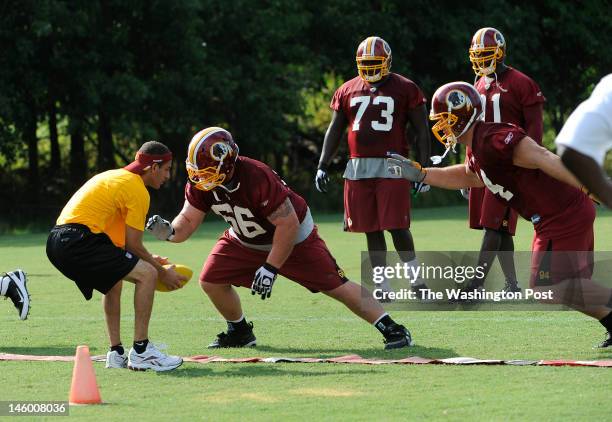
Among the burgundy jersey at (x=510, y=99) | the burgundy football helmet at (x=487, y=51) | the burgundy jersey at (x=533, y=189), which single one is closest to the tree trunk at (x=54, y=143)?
the burgundy football helmet at (x=487, y=51)

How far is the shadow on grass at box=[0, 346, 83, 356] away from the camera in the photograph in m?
8.83

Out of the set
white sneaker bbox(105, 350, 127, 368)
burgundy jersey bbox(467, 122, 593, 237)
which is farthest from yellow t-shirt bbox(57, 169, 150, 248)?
Answer: burgundy jersey bbox(467, 122, 593, 237)

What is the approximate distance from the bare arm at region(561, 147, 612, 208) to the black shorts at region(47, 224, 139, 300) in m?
3.98

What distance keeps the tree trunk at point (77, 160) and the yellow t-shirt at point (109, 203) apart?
64.2 feet

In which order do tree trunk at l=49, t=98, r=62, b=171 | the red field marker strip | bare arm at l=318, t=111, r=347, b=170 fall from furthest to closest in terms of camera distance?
tree trunk at l=49, t=98, r=62, b=171 → bare arm at l=318, t=111, r=347, b=170 → the red field marker strip

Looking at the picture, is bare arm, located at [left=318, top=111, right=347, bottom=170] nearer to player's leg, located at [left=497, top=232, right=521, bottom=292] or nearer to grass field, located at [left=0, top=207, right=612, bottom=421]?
grass field, located at [left=0, top=207, right=612, bottom=421]

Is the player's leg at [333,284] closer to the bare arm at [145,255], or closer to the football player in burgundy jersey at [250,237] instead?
the football player in burgundy jersey at [250,237]

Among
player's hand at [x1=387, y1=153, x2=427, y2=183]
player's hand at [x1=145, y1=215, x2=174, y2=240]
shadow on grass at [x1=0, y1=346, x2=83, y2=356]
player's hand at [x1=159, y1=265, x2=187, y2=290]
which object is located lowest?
shadow on grass at [x1=0, y1=346, x2=83, y2=356]

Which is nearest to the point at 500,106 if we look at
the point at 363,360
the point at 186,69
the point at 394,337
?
the point at 394,337

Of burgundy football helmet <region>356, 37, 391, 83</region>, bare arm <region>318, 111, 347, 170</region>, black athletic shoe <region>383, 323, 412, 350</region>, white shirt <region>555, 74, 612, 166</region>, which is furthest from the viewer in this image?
bare arm <region>318, 111, 347, 170</region>

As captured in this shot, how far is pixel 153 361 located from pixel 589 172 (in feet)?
12.9

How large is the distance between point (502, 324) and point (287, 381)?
282cm

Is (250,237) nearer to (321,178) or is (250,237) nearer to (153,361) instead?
(153,361)

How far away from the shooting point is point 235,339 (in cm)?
918
